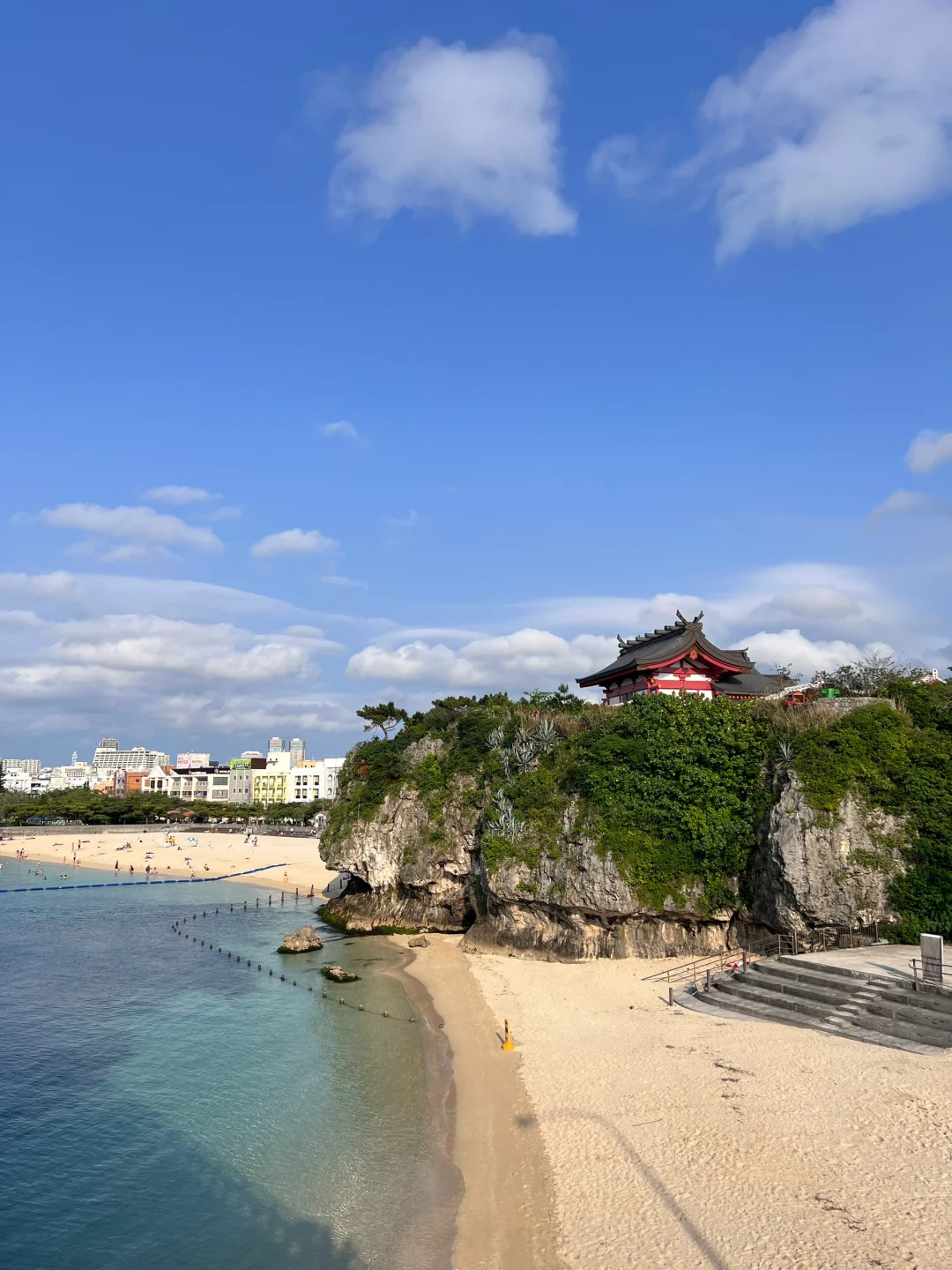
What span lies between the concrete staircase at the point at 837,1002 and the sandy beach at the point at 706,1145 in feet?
2.57

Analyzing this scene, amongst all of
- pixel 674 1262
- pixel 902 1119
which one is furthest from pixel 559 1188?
pixel 902 1119

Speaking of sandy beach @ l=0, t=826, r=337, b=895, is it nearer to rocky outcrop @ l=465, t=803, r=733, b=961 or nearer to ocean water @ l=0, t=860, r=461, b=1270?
rocky outcrop @ l=465, t=803, r=733, b=961

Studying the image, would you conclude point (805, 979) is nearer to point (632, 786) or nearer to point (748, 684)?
point (632, 786)

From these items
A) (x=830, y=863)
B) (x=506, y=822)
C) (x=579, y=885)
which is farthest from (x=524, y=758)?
(x=830, y=863)

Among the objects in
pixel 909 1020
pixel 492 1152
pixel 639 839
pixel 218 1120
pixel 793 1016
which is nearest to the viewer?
pixel 492 1152

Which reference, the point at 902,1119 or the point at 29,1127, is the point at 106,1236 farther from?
the point at 902,1119

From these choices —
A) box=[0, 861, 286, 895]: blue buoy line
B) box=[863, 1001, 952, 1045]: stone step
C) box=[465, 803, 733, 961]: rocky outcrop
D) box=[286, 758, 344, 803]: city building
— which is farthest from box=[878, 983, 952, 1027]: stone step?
box=[286, 758, 344, 803]: city building

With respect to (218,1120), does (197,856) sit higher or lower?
lower

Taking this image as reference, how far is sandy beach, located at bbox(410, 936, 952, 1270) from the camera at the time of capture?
12797mm

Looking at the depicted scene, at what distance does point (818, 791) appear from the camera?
28812mm

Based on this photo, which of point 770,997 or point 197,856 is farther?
point 197,856

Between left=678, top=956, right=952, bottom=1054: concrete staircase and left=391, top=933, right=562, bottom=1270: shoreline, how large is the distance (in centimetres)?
742

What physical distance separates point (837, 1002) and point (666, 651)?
74.8 feet

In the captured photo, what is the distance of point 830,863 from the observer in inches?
1096
